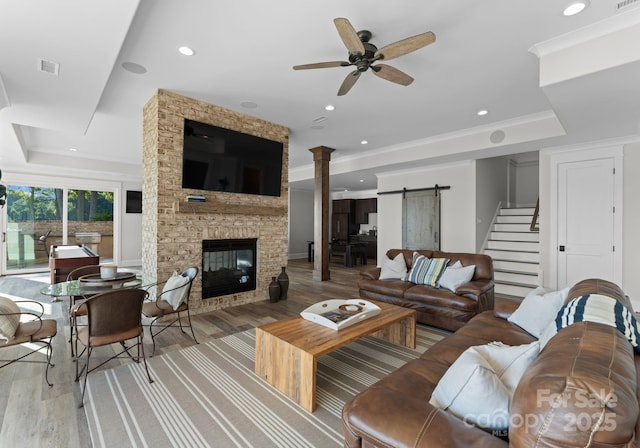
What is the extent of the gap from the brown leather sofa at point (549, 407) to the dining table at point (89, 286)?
2.62 m

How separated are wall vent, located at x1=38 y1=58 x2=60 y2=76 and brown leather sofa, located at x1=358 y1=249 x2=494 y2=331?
436 cm

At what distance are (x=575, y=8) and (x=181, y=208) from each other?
14.8 ft

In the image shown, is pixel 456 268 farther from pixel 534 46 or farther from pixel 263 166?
pixel 263 166

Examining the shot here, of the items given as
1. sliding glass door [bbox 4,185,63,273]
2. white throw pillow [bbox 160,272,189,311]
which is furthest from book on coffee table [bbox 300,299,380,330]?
sliding glass door [bbox 4,185,63,273]

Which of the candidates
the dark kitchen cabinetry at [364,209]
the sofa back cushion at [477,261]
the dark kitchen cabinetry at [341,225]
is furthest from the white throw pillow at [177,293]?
the dark kitchen cabinetry at [364,209]

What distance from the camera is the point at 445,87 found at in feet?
12.3

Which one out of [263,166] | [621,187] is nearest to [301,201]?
[263,166]

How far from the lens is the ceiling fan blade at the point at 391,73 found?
2.78m

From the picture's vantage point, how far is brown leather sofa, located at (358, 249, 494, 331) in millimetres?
3463

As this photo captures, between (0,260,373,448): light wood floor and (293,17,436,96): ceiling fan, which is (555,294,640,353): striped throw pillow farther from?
(0,260,373,448): light wood floor

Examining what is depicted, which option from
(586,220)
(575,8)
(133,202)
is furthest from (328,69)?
(133,202)

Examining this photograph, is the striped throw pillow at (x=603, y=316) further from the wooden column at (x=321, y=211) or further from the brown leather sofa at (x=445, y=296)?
the wooden column at (x=321, y=211)

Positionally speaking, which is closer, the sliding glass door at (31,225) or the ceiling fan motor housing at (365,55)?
the ceiling fan motor housing at (365,55)

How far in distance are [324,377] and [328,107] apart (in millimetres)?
3623
